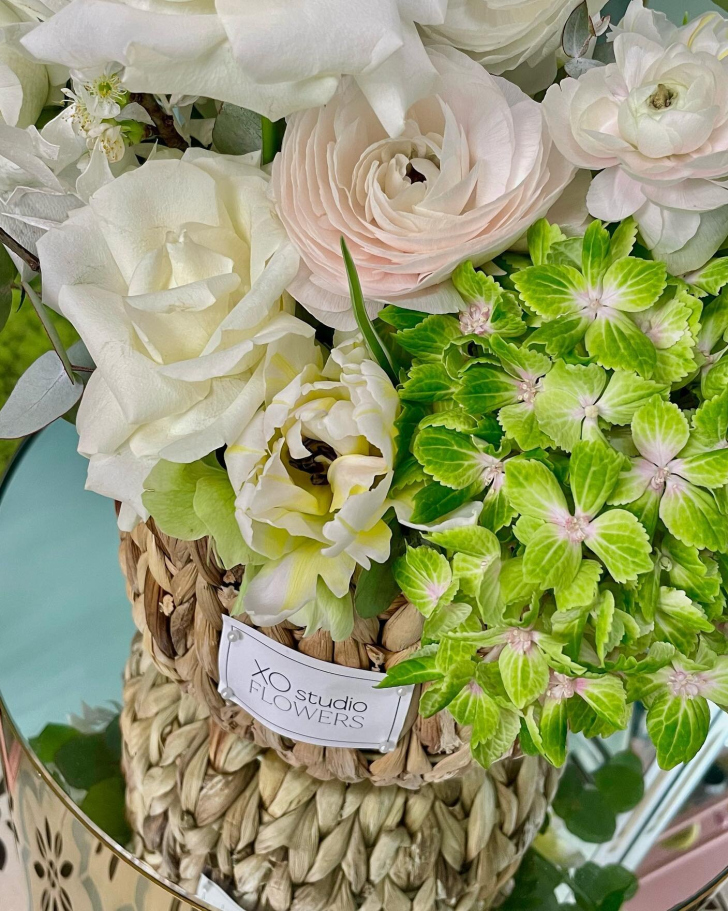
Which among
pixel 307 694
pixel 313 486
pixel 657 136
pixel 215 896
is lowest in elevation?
pixel 215 896

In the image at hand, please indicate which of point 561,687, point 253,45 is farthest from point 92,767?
point 253,45

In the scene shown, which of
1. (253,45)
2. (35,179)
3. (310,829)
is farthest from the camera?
(310,829)

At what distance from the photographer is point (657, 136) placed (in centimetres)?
29

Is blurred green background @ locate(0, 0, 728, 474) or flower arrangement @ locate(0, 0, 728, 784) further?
Result: blurred green background @ locate(0, 0, 728, 474)

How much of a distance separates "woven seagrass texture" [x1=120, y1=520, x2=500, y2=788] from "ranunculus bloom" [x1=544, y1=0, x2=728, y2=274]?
183 millimetres

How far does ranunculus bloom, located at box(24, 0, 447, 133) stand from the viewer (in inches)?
10.2

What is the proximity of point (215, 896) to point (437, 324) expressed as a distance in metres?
0.41

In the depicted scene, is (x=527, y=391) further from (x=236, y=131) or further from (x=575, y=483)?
(x=236, y=131)

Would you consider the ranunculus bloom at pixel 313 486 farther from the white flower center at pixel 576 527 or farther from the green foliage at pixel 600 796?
the green foliage at pixel 600 796

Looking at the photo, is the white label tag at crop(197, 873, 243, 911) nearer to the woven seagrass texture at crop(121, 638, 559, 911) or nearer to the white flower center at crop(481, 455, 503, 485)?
the woven seagrass texture at crop(121, 638, 559, 911)

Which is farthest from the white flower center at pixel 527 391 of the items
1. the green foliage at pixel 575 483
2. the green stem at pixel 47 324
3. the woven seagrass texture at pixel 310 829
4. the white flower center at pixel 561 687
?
the woven seagrass texture at pixel 310 829

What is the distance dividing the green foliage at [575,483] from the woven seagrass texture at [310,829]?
0.26m

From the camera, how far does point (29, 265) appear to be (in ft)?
1.29

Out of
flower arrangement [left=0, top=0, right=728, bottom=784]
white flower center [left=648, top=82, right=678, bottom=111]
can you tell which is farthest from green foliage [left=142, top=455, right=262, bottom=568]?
white flower center [left=648, top=82, right=678, bottom=111]
